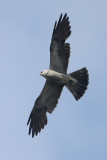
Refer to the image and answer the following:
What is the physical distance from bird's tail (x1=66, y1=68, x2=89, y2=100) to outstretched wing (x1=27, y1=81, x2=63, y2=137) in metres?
0.51

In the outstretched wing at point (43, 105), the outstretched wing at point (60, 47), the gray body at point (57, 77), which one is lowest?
the outstretched wing at point (43, 105)

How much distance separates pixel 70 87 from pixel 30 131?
7.78 feet

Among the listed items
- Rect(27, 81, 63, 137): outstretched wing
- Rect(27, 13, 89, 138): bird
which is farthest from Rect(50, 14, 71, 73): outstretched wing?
Rect(27, 81, 63, 137): outstretched wing

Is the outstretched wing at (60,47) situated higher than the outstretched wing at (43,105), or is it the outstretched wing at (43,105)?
the outstretched wing at (60,47)

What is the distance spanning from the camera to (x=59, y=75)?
22.5 m

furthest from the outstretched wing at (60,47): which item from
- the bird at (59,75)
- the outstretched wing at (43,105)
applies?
the outstretched wing at (43,105)

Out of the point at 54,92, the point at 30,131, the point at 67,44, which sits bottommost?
the point at 30,131

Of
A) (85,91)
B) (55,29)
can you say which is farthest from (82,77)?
(55,29)

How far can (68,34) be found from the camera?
→ 22562 millimetres

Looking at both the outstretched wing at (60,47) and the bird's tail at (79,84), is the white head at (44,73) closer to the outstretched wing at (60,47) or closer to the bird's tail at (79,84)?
the outstretched wing at (60,47)

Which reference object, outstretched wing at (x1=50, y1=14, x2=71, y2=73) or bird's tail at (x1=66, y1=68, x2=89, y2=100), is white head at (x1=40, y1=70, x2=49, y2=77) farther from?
bird's tail at (x1=66, y1=68, x2=89, y2=100)

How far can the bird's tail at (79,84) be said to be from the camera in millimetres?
22781

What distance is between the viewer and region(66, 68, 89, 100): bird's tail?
22.8 meters

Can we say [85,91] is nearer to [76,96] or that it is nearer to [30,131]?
[76,96]
